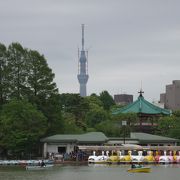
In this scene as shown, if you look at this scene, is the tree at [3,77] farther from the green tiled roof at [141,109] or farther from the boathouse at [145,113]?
the green tiled roof at [141,109]

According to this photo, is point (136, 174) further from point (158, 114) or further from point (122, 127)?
point (158, 114)

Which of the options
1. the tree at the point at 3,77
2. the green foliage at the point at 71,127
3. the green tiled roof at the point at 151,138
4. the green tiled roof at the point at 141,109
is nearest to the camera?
the tree at the point at 3,77

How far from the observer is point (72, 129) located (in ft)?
339

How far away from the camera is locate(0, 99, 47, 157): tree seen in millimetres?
83125

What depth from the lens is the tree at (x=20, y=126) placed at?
273 ft

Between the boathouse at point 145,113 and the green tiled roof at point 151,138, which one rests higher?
the boathouse at point 145,113

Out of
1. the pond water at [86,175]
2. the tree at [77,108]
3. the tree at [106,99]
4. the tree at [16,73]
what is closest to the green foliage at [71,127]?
the tree at [77,108]

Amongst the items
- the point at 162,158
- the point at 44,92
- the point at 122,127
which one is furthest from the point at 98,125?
the point at 162,158

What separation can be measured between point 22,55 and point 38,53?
96.2 inches

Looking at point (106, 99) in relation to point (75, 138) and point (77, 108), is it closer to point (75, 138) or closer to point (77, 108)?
point (77, 108)

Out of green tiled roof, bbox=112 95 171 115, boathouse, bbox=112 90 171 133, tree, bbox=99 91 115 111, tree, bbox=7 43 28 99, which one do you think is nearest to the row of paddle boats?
tree, bbox=7 43 28 99

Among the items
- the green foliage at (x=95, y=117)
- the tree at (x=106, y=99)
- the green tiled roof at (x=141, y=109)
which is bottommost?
the green foliage at (x=95, y=117)

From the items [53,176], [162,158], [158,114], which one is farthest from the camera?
[158,114]

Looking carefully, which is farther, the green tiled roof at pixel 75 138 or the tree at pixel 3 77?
the tree at pixel 3 77
